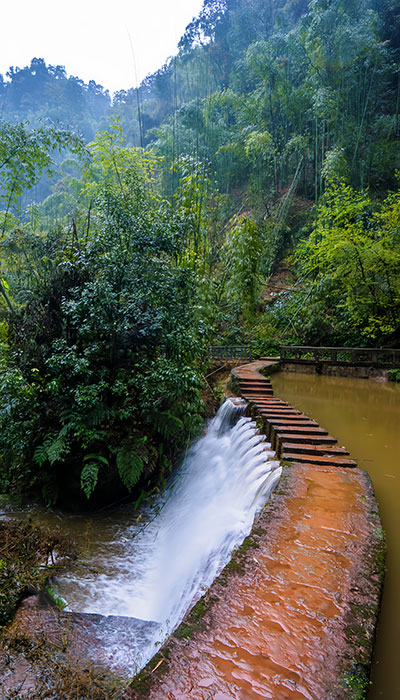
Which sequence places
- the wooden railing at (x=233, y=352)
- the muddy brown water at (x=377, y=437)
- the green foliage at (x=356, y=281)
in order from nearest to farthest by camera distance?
1. the muddy brown water at (x=377, y=437)
2. the green foliage at (x=356, y=281)
3. the wooden railing at (x=233, y=352)

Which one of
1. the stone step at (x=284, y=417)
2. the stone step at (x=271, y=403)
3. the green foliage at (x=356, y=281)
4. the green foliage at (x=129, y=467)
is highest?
the green foliage at (x=356, y=281)

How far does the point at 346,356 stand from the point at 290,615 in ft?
32.0

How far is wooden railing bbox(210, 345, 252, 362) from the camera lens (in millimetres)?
10438

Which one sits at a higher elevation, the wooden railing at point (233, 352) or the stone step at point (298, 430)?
the stone step at point (298, 430)

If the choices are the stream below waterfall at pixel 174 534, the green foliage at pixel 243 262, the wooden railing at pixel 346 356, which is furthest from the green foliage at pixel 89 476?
the green foliage at pixel 243 262

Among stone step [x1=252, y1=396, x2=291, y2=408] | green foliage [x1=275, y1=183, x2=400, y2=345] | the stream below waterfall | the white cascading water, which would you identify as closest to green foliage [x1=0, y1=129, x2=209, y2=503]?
the stream below waterfall

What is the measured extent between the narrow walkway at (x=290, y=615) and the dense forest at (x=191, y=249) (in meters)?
2.43

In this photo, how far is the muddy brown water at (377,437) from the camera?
5.57ft

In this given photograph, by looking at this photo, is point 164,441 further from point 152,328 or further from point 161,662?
point 161,662

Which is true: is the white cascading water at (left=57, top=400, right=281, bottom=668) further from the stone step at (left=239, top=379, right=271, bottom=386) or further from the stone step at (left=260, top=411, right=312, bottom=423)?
the stone step at (left=239, top=379, right=271, bottom=386)

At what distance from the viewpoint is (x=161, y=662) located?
1.39 metres

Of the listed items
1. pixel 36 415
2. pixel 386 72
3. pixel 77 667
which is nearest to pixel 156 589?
pixel 77 667

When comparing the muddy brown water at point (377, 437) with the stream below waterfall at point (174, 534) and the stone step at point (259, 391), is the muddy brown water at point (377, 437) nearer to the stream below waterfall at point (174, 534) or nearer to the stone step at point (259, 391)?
the stone step at point (259, 391)

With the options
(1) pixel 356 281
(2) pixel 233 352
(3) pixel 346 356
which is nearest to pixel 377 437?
(3) pixel 346 356
